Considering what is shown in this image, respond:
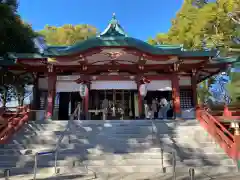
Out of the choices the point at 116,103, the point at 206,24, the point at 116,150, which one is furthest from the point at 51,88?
the point at 206,24

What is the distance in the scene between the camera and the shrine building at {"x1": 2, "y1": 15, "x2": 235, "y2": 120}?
10633 millimetres

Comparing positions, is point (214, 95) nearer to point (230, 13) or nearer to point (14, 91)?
point (230, 13)

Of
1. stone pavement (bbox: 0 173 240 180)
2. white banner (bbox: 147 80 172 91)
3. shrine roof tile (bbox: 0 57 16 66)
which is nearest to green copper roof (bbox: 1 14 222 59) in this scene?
shrine roof tile (bbox: 0 57 16 66)

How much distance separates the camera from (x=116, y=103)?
14.0 metres

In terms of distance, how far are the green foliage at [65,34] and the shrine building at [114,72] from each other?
16169mm

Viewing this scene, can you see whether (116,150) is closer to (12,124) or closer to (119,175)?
(119,175)

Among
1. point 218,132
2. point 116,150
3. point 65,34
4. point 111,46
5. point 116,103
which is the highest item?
point 65,34

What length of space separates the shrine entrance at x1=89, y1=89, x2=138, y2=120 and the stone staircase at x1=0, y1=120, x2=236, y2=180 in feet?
14.0

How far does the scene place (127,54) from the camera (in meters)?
11.0

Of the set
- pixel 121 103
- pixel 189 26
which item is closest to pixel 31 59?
pixel 121 103

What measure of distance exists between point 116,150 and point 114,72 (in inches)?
234

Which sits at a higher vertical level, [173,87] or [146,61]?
[146,61]

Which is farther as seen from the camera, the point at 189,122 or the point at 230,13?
the point at 230,13

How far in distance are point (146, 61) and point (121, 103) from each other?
11.9ft
